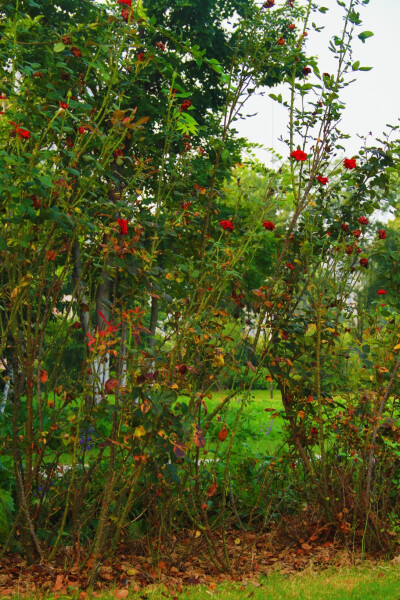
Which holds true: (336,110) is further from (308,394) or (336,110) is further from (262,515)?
(262,515)

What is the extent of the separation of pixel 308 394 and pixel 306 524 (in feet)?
3.18

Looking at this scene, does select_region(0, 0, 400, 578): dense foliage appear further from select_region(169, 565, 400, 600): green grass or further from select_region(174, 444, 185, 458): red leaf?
select_region(169, 565, 400, 600): green grass

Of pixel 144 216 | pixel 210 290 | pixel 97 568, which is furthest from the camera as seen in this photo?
pixel 210 290

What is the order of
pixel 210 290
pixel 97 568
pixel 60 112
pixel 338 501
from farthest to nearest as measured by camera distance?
pixel 338 501 < pixel 210 290 < pixel 97 568 < pixel 60 112

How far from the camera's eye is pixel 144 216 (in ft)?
11.8

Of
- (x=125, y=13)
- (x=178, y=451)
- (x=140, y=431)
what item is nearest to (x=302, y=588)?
(x=178, y=451)

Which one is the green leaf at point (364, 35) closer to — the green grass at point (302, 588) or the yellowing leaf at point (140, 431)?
the yellowing leaf at point (140, 431)

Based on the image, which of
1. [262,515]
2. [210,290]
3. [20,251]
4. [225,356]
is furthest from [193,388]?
[262,515]

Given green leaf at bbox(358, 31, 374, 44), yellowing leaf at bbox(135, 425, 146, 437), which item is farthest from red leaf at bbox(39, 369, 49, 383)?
green leaf at bbox(358, 31, 374, 44)

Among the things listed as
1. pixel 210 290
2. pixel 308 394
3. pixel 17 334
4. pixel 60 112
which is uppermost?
pixel 60 112

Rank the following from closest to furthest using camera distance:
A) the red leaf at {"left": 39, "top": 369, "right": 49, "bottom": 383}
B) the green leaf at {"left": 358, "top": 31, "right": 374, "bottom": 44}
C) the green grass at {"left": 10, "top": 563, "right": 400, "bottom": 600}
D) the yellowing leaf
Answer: the yellowing leaf < the green grass at {"left": 10, "top": 563, "right": 400, "bottom": 600} < the red leaf at {"left": 39, "top": 369, "right": 49, "bottom": 383} < the green leaf at {"left": 358, "top": 31, "right": 374, "bottom": 44}

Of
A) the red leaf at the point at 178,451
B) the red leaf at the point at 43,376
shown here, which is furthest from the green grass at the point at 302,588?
the red leaf at the point at 43,376

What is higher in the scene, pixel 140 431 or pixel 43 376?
pixel 43 376

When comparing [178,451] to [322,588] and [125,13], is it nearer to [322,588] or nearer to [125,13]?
[322,588]
